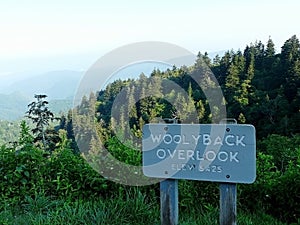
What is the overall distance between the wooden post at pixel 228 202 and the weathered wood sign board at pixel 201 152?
0.22 feet

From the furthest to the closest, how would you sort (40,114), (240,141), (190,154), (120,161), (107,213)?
1. (40,114)
2. (120,161)
3. (107,213)
4. (190,154)
5. (240,141)

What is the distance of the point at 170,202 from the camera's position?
278cm

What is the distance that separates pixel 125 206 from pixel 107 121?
3.47 ft

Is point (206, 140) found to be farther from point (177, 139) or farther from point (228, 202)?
point (228, 202)

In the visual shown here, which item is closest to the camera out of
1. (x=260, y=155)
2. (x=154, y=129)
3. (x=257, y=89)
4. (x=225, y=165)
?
(x=225, y=165)

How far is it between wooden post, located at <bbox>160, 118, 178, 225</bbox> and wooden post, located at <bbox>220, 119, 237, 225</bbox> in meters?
0.34

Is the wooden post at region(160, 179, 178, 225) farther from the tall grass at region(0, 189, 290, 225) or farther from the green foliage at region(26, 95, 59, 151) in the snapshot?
the green foliage at region(26, 95, 59, 151)

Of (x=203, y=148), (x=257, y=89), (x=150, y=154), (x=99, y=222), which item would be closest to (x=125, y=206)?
(x=99, y=222)

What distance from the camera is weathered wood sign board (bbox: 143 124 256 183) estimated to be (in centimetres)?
250

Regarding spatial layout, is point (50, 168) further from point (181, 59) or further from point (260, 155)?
point (260, 155)

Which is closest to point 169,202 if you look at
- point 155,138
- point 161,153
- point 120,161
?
point 161,153

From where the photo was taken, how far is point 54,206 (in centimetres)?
328

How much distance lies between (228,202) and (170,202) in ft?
1.34

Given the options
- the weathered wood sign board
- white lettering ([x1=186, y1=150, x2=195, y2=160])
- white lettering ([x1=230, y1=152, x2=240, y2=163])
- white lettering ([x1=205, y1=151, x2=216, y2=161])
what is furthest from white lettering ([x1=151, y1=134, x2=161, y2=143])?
white lettering ([x1=230, y1=152, x2=240, y2=163])
